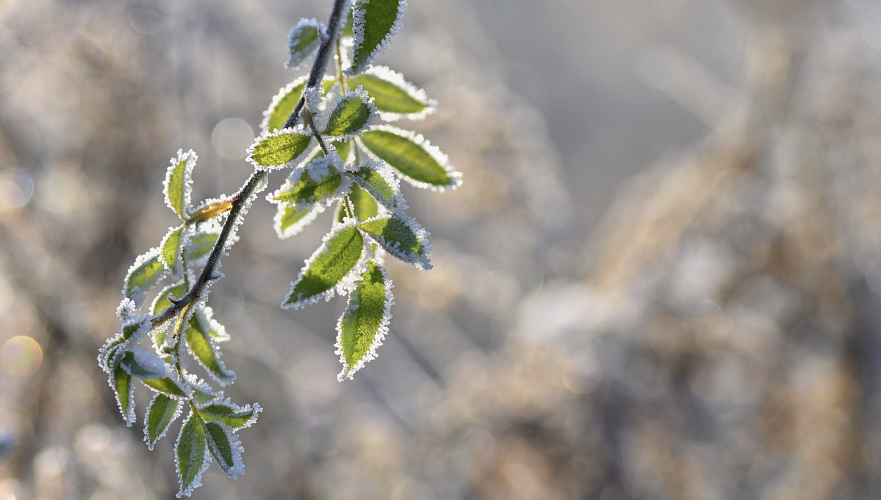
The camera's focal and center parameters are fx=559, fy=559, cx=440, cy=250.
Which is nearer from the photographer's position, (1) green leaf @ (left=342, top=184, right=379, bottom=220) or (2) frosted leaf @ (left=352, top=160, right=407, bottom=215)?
(2) frosted leaf @ (left=352, top=160, right=407, bottom=215)

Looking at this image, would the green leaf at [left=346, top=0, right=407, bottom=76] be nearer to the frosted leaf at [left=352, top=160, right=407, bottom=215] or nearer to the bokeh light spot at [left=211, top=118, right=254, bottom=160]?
the frosted leaf at [left=352, top=160, right=407, bottom=215]

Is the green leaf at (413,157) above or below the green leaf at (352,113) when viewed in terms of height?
above

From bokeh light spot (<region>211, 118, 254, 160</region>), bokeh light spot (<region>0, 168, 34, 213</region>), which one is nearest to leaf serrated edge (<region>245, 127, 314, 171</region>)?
bokeh light spot (<region>211, 118, 254, 160</region>)

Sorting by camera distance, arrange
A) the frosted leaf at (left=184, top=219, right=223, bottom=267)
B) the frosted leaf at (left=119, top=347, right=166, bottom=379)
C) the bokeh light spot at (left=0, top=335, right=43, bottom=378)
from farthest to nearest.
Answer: the bokeh light spot at (left=0, top=335, right=43, bottom=378) → the frosted leaf at (left=184, top=219, right=223, bottom=267) → the frosted leaf at (left=119, top=347, right=166, bottom=379)

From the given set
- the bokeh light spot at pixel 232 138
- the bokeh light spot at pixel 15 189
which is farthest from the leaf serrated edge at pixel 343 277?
the bokeh light spot at pixel 15 189

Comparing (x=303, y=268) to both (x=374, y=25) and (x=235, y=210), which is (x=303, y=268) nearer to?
(x=235, y=210)

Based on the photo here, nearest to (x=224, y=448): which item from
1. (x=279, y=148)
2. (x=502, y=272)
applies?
(x=279, y=148)

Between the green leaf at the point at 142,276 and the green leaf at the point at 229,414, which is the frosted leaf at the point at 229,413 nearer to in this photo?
the green leaf at the point at 229,414
